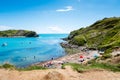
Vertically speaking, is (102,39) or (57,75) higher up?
(102,39)

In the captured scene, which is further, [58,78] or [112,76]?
[112,76]

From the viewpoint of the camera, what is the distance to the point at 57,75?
19.7 meters

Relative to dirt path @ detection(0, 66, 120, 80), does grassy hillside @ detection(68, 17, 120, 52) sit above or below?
above

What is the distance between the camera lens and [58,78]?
63.8 ft

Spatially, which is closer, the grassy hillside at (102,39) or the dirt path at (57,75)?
the dirt path at (57,75)

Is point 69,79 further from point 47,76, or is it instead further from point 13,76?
point 13,76

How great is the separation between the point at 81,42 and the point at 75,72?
114447 mm

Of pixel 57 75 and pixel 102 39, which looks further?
pixel 102 39

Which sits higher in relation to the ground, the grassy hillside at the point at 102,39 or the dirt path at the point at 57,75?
the grassy hillside at the point at 102,39

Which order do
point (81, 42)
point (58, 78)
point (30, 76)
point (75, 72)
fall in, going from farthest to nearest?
point (81, 42), point (75, 72), point (30, 76), point (58, 78)

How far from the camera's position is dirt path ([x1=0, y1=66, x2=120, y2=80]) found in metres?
19.9

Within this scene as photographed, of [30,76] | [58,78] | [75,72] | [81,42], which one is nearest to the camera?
[58,78]

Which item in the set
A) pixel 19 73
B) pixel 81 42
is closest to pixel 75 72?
pixel 19 73

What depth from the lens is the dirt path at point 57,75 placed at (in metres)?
19.9
